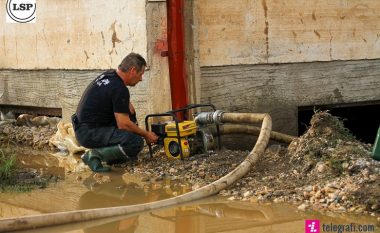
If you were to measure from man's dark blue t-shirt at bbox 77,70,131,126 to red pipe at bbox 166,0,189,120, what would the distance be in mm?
825

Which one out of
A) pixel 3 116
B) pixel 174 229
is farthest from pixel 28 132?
pixel 174 229

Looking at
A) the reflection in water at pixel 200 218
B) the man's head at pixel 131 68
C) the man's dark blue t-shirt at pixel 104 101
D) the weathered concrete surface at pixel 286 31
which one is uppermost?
the weathered concrete surface at pixel 286 31

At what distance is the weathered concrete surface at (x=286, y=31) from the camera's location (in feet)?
26.5

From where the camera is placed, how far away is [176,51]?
775 cm

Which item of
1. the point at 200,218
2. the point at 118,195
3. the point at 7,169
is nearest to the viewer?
the point at 200,218

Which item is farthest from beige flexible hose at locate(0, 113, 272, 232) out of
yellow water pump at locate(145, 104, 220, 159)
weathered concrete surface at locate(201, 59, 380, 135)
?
weathered concrete surface at locate(201, 59, 380, 135)

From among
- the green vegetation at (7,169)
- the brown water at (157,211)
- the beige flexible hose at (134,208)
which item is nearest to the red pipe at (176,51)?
the beige flexible hose at (134,208)

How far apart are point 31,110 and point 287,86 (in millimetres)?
4201

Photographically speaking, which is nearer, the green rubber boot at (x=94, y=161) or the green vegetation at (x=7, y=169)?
the green vegetation at (x=7, y=169)

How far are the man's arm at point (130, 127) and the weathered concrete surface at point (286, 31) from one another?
4.41 feet

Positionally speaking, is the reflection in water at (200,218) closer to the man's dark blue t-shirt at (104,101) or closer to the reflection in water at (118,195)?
the reflection in water at (118,195)

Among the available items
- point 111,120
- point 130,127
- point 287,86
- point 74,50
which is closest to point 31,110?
point 74,50

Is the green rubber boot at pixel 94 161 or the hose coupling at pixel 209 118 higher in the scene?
the hose coupling at pixel 209 118

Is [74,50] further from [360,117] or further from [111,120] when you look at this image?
[360,117]
